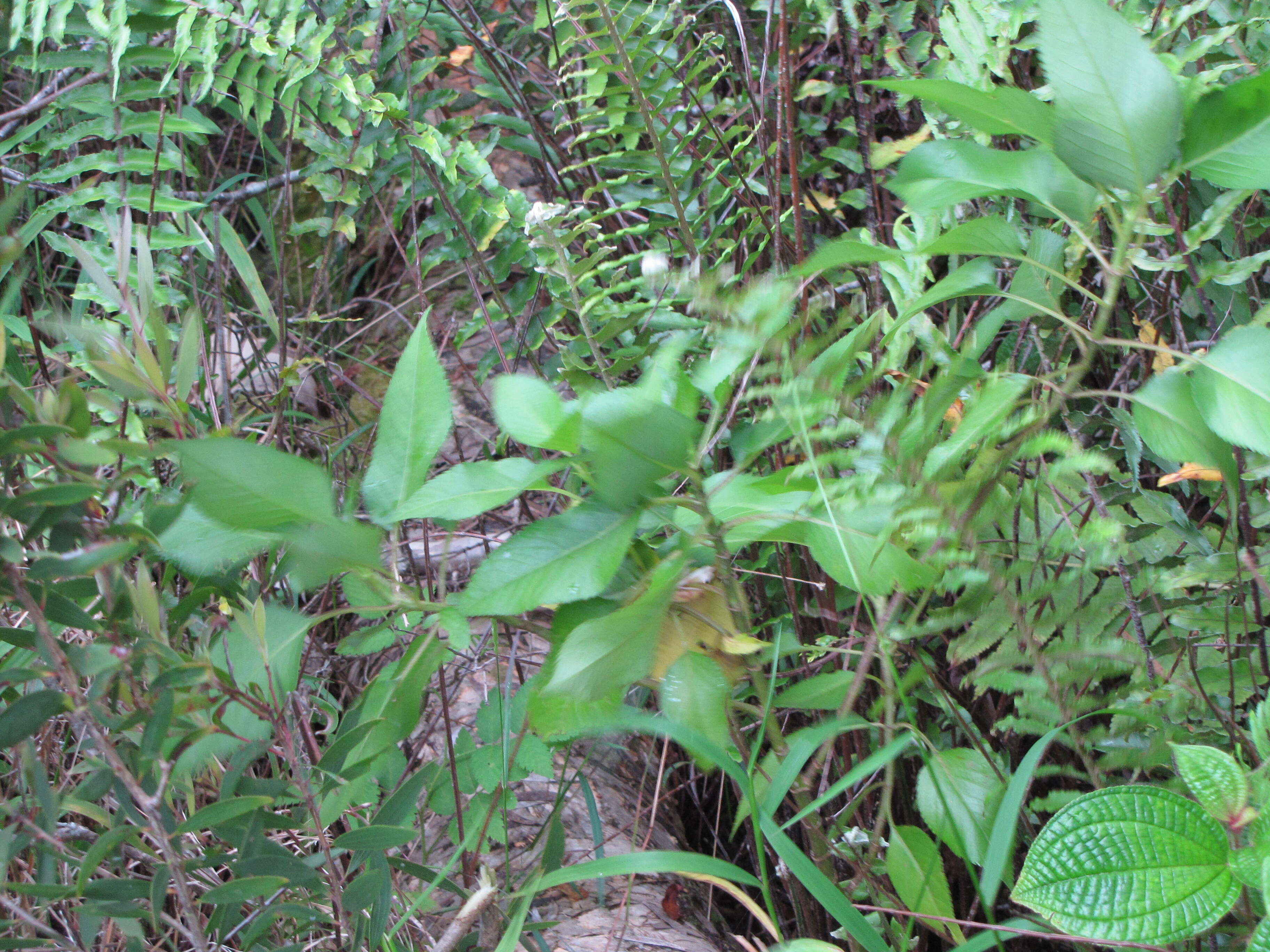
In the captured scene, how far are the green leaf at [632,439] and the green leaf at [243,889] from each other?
0.38 metres

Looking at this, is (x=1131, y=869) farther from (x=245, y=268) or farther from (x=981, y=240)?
(x=245, y=268)

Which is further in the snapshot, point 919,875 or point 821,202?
point 821,202

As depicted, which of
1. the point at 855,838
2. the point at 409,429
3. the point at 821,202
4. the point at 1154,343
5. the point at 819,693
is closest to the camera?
the point at 409,429

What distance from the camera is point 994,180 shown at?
627mm

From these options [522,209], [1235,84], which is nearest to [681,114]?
[522,209]

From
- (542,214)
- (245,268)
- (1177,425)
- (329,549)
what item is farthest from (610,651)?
(245,268)

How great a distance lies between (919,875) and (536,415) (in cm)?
49

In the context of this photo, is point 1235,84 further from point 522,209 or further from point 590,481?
point 522,209

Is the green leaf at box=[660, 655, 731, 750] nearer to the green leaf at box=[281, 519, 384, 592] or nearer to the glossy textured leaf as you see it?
the green leaf at box=[281, 519, 384, 592]

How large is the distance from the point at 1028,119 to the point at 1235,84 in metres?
0.11

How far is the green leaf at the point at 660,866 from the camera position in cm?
66

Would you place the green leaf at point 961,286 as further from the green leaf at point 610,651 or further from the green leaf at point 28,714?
the green leaf at point 28,714

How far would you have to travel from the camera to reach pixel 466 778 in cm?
92

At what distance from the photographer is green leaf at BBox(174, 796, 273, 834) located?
606mm
